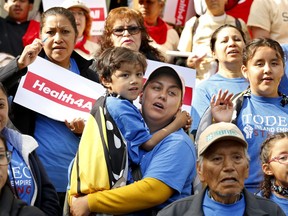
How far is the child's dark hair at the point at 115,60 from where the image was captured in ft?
18.5

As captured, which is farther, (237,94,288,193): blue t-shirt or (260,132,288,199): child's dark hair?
(237,94,288,193): blue t-shirt

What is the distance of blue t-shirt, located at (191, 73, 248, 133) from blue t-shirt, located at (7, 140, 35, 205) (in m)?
1.60

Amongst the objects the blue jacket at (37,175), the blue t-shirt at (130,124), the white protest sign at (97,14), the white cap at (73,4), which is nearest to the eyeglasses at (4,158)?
the blue jacket at (37,175)

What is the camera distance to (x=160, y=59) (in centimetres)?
691

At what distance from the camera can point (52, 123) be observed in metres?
6.15

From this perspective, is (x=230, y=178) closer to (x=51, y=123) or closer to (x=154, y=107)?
(x=154, y=107)

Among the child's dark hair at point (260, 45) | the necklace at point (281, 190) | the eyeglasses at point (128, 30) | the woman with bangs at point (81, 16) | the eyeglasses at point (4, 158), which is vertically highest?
the woman with bangs at point (81, 16)

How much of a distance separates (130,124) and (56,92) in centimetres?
109

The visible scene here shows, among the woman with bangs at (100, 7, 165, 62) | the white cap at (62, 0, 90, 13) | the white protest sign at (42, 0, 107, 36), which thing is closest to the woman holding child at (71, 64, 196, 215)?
the woman with bangs at (100, 7, 165, 62)

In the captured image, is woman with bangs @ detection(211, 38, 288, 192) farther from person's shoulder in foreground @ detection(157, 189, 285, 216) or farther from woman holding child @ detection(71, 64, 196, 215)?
person's shoulder in foreground @ detection(157, 189, 285, 216)

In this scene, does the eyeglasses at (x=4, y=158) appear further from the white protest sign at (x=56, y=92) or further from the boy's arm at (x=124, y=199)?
the white protest sign at (x=56, y=92)

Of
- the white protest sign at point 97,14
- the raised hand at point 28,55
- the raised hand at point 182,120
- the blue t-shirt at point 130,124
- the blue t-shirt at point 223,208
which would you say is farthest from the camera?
the white protest sign at point 97,14

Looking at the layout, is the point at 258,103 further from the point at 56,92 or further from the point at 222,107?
the point at 56,92

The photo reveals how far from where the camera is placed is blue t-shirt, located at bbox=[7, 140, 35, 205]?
5.29 metres
